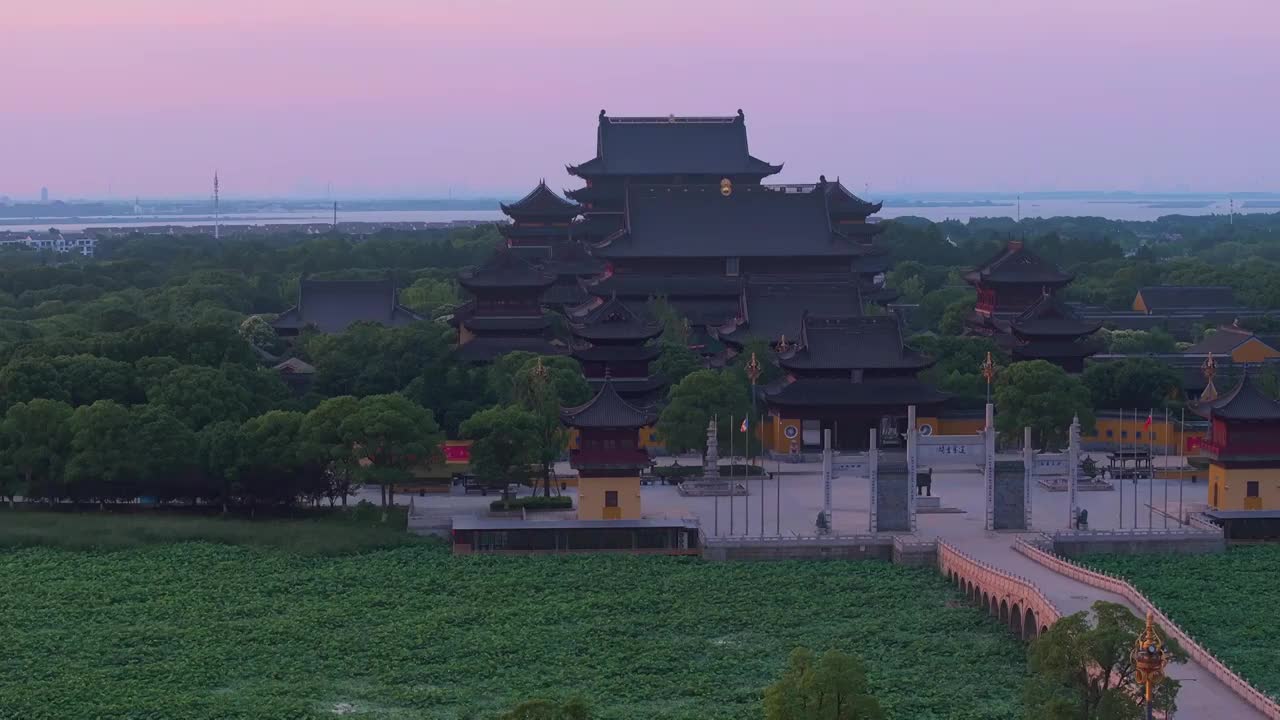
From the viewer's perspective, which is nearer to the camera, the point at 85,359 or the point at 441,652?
the point at 441,652

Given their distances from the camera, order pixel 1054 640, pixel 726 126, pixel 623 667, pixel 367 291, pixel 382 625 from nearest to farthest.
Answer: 1. pixel 1054 640
2. pixel 623 667
3. pixel 382 625
4. pixel 367 291
5. pixel 726 126

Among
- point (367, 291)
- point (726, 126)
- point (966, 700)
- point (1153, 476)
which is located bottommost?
point (966, 700)

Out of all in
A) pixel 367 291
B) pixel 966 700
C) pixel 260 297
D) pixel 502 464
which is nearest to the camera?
pixel 966 700

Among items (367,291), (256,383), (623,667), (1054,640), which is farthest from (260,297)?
(1054,640)

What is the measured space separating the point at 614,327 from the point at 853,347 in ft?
21.2

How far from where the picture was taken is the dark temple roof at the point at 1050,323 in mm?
58250

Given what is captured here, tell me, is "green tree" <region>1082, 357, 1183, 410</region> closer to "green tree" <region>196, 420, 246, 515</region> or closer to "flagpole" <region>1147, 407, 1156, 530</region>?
"flagpole" <region>1147, 407, 1156, 530</region>

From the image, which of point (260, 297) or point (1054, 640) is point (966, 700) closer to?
point (1054, 640)

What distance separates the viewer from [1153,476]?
4947 centimetres

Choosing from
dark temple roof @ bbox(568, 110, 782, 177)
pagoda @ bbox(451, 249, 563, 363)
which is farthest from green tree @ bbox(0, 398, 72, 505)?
dark temple roof @ bbox(568, 110, 782, 177)

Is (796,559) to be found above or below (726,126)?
below

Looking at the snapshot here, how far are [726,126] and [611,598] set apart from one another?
1575 inches

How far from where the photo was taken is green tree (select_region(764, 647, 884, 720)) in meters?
26.7

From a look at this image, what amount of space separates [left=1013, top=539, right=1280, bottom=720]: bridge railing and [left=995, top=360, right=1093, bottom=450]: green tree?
29.8 ft
